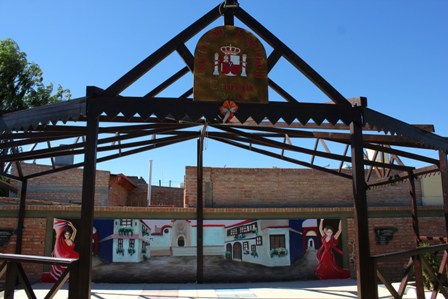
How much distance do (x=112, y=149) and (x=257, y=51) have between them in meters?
5.09

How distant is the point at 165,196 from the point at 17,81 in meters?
10.0

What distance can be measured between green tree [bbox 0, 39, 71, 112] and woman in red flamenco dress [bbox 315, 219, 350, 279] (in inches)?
596

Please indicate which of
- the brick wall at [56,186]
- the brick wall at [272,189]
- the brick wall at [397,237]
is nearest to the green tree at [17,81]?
the brick wall at [56,186]

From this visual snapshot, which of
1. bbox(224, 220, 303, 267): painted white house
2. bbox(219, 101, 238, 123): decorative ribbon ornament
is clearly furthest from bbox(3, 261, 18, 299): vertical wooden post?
bbox(224, 220, 303, 267): painted white house

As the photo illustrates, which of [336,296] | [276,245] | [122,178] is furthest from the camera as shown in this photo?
[122,178]

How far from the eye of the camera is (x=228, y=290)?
9.66 metres

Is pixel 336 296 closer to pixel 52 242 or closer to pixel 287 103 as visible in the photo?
pixel 287 103

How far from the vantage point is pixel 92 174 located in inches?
195

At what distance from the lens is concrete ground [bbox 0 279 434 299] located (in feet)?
28.9

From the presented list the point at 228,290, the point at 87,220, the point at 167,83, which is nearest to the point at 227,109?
the point at 167,83

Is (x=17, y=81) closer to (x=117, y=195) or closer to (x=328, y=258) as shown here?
(x=117, y=195)

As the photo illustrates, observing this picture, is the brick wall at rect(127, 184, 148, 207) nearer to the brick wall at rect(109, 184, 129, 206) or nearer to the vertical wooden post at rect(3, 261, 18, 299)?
the brick wall at rect(109, 184, 129, 206)

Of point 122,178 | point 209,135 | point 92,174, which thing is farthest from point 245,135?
point 122,178

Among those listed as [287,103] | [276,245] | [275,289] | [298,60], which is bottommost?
[275,289]
